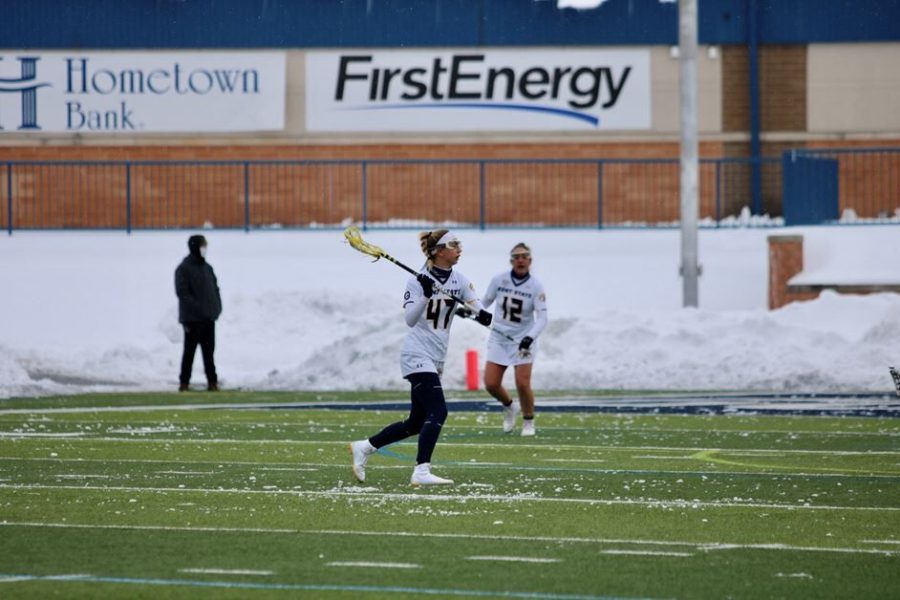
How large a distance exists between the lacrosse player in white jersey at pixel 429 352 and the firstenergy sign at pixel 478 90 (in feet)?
78.0

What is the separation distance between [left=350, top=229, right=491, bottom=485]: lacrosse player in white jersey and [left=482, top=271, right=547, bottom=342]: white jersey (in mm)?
4600

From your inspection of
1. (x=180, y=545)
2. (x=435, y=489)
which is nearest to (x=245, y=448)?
(x=435, y=489)

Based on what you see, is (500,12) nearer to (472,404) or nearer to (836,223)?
(836,223)

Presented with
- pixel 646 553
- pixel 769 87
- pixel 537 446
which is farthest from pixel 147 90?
pixel 646 553

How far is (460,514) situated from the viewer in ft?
38.5

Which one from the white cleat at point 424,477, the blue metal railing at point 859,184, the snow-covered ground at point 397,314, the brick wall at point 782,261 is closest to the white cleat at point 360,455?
the white cleat at point 424,477

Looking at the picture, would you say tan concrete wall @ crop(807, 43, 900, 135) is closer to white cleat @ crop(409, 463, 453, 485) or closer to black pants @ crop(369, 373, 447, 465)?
black pants @ crop(369, 373, 447, 465)

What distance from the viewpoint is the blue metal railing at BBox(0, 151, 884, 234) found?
117 ft

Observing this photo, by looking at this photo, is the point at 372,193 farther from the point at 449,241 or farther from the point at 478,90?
the point at 449,241

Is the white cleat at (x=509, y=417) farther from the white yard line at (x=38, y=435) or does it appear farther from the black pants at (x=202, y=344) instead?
the black pants at (x=202, y=344)

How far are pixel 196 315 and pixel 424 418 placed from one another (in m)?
12.2

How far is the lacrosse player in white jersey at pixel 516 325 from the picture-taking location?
59.0 ft

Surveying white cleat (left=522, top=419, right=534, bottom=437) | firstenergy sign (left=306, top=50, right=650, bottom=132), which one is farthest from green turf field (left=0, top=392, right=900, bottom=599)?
firstenergy sign (left=306, top=50, right=650, bottom=132)

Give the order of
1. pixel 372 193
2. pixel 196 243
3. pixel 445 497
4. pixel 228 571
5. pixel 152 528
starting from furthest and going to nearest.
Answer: pixel 372 193, pixel 196 243, pixel 445 497, pixel 152 528, pixel 228 571
